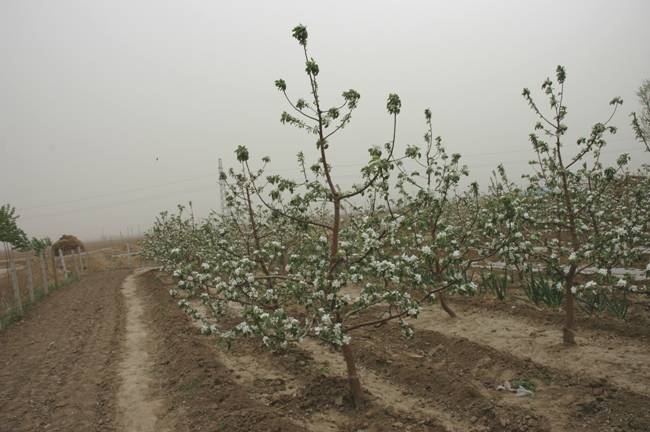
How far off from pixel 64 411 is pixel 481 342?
682cm

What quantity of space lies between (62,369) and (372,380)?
6.29m

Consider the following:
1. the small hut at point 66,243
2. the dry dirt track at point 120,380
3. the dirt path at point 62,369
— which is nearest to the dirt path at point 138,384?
the dry dirt track at point 120,380

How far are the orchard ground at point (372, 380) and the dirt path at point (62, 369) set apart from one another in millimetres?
34

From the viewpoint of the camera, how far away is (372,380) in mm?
6363

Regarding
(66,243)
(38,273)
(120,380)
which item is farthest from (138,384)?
(66,243)

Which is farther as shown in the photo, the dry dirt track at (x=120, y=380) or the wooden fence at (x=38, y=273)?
the wooden fence at (x=38, y=273)

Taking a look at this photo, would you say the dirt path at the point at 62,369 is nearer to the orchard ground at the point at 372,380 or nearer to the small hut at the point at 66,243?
the orchard ground at the point at 372,380

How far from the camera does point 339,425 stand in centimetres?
509

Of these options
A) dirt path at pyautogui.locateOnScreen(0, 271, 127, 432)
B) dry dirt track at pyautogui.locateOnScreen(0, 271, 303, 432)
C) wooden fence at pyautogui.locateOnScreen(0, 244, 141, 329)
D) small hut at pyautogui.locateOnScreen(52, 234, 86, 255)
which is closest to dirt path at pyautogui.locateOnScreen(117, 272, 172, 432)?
A: dry dirt track at pyautogui.locateOnScreen(0, 271, 303, 432)

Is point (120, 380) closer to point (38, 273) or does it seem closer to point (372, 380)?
point (372, 380)

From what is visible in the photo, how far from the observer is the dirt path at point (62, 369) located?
622 cm

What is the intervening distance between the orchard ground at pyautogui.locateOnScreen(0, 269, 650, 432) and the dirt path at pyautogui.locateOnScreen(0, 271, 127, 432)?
3 centimetres

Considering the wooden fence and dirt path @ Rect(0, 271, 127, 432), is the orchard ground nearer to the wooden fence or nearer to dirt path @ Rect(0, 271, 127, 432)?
dirt path @ Rect(0, 271, 127, 432)

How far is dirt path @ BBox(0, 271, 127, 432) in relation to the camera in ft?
20.4
